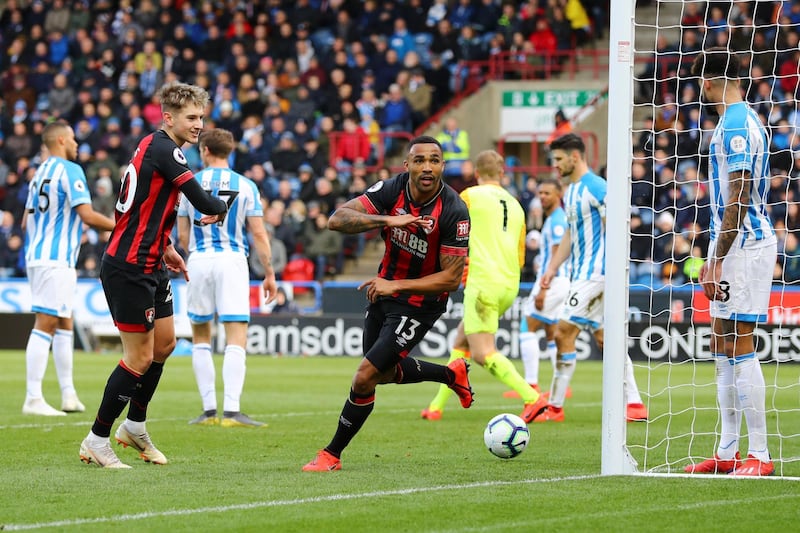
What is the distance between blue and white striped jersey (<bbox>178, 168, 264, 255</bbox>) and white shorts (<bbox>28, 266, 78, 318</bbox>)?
143 centimetres

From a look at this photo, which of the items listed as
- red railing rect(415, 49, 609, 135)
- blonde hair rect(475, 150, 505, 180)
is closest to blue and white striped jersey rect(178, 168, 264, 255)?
blonde hair rect(475, 150, 505, 180)

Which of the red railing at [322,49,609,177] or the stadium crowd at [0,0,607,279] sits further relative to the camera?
the red railing at [322,49,609,177]

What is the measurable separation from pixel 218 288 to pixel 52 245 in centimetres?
176

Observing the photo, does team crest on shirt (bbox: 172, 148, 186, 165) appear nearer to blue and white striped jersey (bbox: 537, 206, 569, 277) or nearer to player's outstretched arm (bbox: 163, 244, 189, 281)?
player's outstretched arm (bbox: 163, 244, 189, 281)

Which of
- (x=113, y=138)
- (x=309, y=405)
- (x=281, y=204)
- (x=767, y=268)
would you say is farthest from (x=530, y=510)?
(x=113, y=138)

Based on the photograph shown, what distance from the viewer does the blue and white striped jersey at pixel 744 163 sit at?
7074 mm

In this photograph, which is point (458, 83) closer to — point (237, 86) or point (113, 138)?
point (237, 86)

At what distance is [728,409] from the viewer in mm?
7480

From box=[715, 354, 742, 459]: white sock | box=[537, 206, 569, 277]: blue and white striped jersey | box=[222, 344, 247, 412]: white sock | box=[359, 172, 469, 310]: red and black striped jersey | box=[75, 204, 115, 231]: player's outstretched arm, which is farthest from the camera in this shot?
box=[537, 206, 569, 277]: blue and white striped jersey

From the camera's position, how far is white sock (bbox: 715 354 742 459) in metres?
7.46

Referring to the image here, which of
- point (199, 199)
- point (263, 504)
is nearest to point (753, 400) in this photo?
point (263, 504)

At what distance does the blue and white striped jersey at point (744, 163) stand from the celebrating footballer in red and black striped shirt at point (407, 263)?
1463 mm

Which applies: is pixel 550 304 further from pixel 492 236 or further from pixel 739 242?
pixel 739 242

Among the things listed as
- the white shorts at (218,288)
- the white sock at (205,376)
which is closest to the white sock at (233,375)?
the white sock at (205,376)
